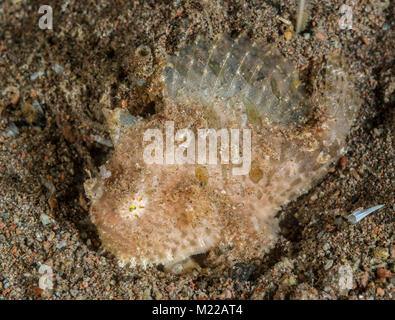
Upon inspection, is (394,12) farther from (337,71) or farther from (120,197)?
(120,197)
